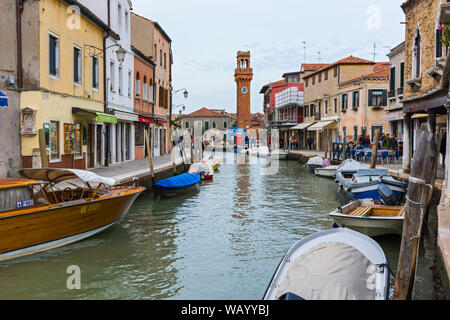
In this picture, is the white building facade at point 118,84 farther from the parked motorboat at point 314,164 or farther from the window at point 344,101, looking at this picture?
the window at point 344,101

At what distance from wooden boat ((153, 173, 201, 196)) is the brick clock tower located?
56.2 meters

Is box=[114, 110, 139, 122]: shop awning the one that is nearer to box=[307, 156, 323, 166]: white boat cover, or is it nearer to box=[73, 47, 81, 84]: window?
box=[73, 47, 81, 84]: window

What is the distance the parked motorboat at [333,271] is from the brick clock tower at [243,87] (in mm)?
67884

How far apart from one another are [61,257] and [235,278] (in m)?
3.27

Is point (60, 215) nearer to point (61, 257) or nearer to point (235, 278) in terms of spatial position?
point (61, 257)

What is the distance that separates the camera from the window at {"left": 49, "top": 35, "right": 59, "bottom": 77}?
13.8m

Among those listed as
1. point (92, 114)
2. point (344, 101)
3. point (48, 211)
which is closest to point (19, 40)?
point (92, 114)

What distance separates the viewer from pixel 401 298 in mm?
5223

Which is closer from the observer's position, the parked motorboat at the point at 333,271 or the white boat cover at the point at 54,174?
the parked motorboat at the point at 333,271

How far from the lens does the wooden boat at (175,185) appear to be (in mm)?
15914

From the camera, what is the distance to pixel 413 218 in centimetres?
529

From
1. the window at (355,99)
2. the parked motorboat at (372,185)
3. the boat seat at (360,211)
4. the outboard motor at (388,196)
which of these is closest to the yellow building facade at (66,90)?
the boat seat at (360,211)

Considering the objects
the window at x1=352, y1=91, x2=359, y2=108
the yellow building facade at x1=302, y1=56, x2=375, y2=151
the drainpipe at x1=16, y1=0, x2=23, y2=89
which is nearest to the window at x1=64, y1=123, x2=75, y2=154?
the drainpipe at x1=16, y1=0, x2=23, y2=89
